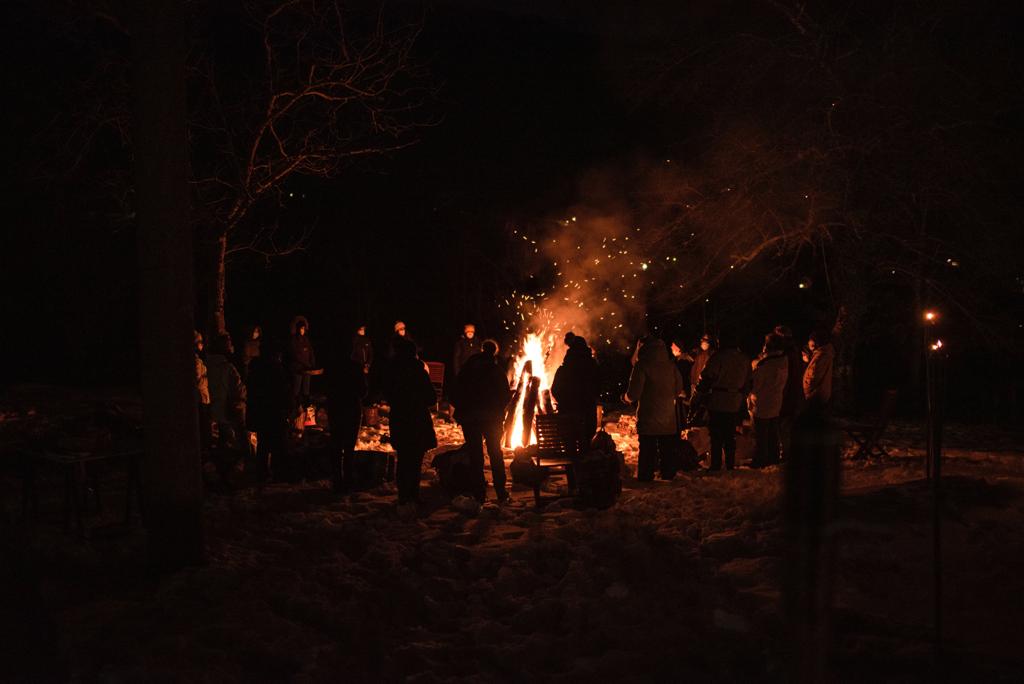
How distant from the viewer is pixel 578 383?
33.8 feet

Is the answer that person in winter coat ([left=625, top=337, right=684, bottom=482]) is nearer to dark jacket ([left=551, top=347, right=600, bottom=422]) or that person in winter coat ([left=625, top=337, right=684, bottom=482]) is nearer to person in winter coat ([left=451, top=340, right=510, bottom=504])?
dark jacket ([left=551, top=347, right=600, bottom=422])

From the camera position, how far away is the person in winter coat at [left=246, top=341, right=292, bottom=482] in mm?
10086

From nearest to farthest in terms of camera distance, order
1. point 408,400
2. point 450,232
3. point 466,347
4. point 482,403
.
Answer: point 408,400 < point 482,403 < point 466,347 < point 450,232

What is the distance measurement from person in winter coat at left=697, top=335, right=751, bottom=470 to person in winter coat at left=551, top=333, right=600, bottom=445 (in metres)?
1.85

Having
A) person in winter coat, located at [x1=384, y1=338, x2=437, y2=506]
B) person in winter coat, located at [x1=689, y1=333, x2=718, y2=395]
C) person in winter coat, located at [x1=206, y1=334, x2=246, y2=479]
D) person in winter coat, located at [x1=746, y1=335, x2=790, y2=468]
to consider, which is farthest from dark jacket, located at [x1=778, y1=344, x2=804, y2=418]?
person in winter coat, located at [x1=206, y1=334, x2=246, y2=479]

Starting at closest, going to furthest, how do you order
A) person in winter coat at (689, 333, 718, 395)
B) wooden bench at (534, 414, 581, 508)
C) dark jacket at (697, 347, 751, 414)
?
1. wooden bench at (534, 414, 581, 508)
2. dark jacket at (697, 347, 751, 414)
3. person in winter coat at (689, 333, 718, 395)

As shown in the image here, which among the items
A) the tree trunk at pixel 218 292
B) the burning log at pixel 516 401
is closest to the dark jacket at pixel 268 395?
the burning log at pixel 516 401

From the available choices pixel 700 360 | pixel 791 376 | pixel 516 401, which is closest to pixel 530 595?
pixel 516 401

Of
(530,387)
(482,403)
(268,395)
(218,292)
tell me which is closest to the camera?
(482,403)

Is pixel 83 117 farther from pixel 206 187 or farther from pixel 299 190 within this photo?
pixel 299 190

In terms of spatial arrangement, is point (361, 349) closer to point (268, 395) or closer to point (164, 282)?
A: point (268, 395)

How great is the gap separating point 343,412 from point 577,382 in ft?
9.38

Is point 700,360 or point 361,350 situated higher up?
point 361,350

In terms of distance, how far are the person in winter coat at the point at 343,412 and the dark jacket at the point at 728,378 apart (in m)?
4.62
